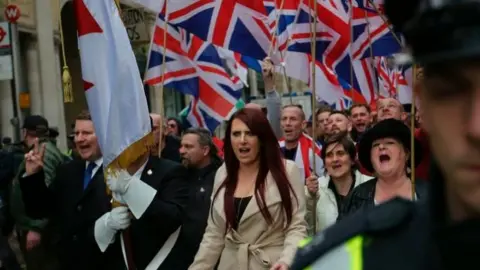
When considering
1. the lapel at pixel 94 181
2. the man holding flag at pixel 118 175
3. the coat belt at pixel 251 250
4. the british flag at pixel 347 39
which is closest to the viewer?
the coat belt at pixel 251 250

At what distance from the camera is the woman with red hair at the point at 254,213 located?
4.69m

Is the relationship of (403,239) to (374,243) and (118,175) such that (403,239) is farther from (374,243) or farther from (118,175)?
(118,175)

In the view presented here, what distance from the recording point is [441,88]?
1104 mm

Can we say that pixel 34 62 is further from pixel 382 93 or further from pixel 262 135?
pixel 262 135

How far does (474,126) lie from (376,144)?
154 inches

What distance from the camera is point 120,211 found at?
5.05 metres

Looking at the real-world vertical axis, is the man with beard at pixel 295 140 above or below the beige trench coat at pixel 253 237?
Result: above

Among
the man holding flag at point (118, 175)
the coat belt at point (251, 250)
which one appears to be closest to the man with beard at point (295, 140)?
the man holding flag at point (118, 175)

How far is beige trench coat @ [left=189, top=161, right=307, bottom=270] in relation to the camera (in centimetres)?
467

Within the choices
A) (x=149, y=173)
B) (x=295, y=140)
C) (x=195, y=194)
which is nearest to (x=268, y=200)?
(x=149, y=173)

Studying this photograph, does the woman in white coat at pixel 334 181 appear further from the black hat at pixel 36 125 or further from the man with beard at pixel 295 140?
the black hat at pixel 36 125

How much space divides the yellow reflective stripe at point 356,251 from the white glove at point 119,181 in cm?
381

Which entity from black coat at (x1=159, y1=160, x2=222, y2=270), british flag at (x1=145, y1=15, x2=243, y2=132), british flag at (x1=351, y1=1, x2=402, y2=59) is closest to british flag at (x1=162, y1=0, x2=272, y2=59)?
british flag at (x1=145, y1=15, x2=243, y2=132)

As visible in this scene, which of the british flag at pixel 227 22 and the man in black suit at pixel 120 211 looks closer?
the man in black suit at pixel 120 211
